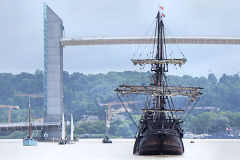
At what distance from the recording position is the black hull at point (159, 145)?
194 ft

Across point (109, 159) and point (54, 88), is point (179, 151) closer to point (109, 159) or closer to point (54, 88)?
point (109, 159)

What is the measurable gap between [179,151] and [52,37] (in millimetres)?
51378

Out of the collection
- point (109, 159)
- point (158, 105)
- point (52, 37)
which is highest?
point (52, 37)

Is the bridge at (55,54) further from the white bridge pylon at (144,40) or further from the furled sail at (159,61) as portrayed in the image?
the furled sail at (159,61)

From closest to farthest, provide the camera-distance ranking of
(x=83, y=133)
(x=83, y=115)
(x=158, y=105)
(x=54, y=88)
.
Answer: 1. (x=158, y=105)
2. (x=54, y=88)
3. (x=83, y=133)
4. (x=83, y=115)

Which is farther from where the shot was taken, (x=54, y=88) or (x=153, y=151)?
(x=54, y=88)

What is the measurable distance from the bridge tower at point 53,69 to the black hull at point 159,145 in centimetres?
4691

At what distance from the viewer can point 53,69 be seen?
10731cm

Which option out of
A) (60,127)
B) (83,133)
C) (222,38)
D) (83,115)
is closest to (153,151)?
(60,127)

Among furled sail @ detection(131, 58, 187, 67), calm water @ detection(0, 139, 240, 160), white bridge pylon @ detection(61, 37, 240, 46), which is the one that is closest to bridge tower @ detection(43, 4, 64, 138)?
white bridge pylon @ detection(61, 37, 240, 46)

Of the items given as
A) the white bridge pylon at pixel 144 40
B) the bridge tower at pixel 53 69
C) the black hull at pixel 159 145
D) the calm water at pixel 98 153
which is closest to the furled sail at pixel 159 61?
the black hull at pixel 159 145

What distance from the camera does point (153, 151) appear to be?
59.9m

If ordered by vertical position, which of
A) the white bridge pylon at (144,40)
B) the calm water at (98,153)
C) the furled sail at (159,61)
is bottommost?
the calm water at (98,153)

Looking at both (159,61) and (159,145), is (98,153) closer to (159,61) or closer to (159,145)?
(159,61)
